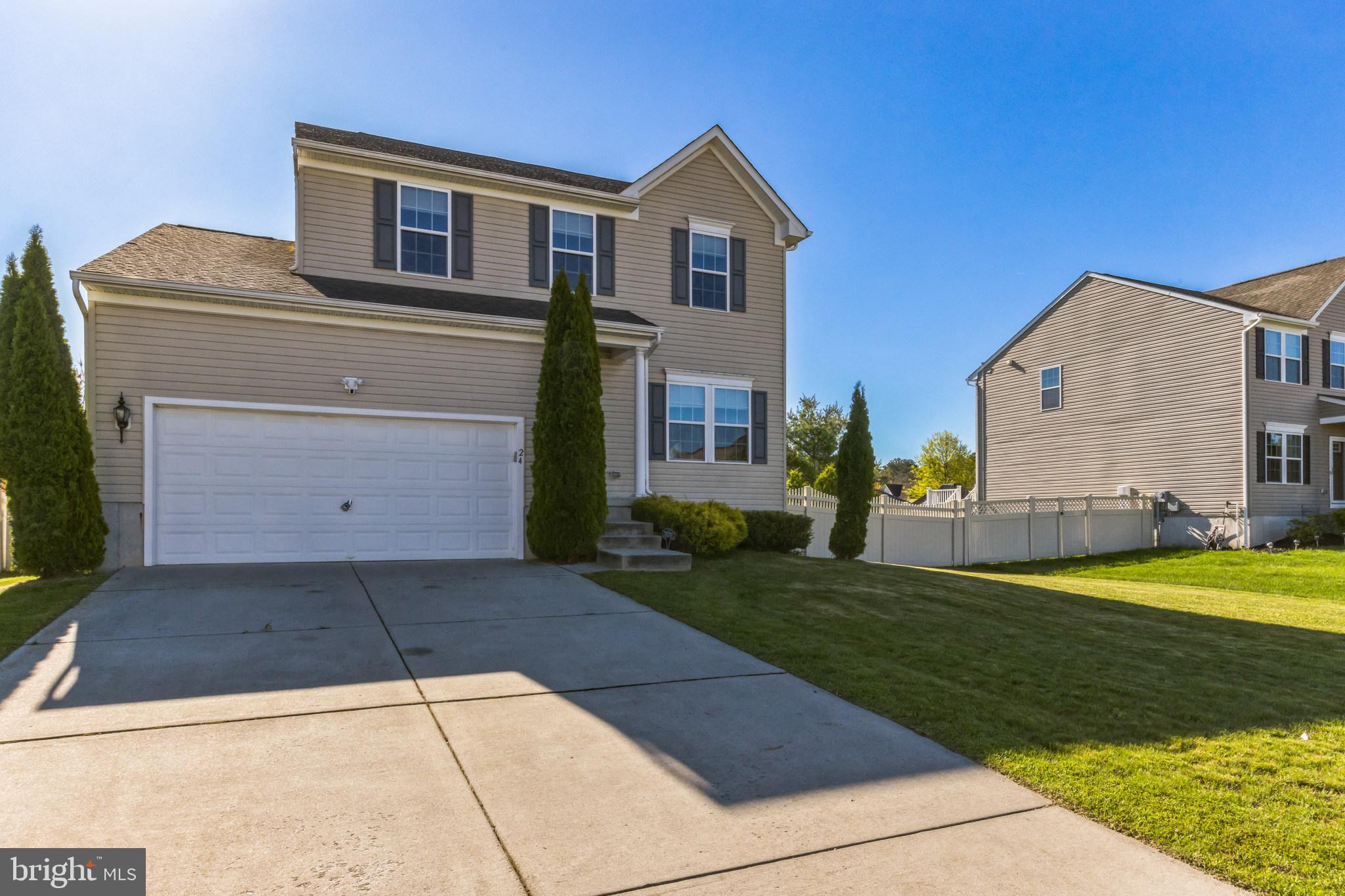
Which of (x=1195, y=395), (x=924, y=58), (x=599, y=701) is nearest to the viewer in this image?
(x=599, y=701)

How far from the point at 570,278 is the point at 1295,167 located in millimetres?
19213

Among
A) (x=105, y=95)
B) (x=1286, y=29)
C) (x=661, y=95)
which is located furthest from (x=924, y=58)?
(x=105, y=95)

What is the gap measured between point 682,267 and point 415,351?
5283 millimetres

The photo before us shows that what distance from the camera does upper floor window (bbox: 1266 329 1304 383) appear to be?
1988 centimetres

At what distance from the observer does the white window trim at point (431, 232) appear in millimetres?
12000

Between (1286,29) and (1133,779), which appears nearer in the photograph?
(1133,779)

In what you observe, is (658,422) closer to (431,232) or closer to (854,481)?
(854,481)

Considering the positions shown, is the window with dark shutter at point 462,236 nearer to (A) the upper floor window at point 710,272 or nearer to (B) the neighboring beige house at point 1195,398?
(A) the upper floor window at point 710,272

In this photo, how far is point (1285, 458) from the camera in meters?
20.0

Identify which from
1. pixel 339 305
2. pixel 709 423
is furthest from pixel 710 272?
pixel 339 305

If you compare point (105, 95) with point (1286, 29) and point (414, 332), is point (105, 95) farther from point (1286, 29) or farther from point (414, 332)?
point (1286, 29)

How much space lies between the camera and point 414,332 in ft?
35.4

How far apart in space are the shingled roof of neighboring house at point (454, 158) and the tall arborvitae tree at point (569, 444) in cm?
370

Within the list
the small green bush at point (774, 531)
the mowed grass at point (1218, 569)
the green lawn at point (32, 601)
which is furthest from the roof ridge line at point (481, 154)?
the mowed grass at point (1218, 569)
